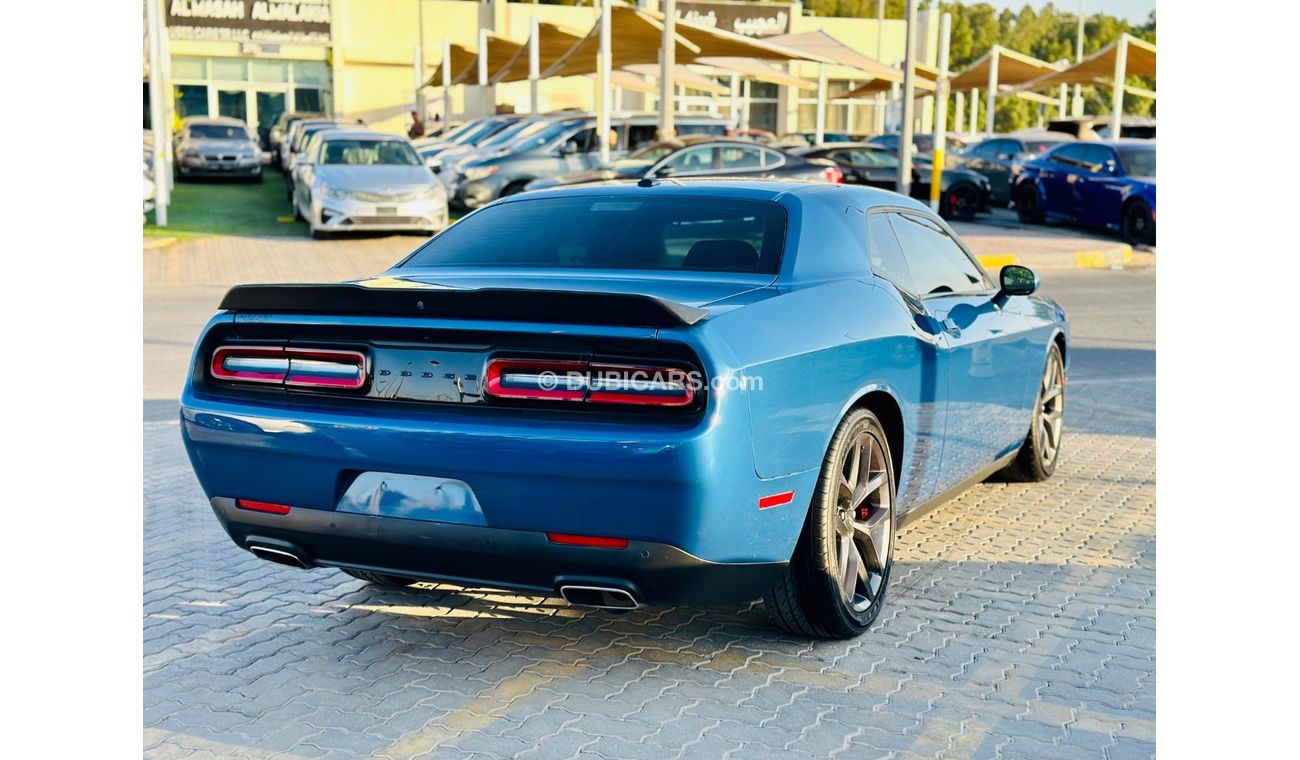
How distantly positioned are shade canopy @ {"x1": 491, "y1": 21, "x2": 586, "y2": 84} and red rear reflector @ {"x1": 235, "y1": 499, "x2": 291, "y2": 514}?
28.3 meters

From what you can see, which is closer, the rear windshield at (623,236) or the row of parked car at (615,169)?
the rear windshield at (623,236)

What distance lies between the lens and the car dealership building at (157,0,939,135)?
171ft

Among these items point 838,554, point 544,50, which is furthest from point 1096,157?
point 838,554

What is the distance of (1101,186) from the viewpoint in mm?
22875

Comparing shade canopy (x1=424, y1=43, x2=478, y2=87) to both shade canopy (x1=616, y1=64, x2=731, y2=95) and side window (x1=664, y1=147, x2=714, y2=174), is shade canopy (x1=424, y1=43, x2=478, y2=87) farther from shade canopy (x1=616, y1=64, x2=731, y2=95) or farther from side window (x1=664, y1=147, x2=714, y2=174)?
side window (x1=664, y1=147, x2=714, y2=174)

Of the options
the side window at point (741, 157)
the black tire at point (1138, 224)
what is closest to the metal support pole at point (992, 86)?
the black tire at point (1138, 224)

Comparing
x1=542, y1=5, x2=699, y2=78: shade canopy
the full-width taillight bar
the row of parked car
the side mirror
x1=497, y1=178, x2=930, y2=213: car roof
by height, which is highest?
x1=542, y1=5, x2=699, y2=78: shade canopy

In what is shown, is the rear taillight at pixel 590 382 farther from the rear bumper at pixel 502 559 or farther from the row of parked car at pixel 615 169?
the row of parked car at pixel 615 169

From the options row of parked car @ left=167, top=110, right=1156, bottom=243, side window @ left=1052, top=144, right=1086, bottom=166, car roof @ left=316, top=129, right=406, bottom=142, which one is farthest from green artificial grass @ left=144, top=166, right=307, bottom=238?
side window @ left=1052, top=144, right=1086, bottom=166

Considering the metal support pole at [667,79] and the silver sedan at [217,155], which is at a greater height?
the metal support pole at [667,79]

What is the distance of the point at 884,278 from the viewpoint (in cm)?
490

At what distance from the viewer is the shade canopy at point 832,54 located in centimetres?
3058

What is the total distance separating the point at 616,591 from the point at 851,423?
1.00 m

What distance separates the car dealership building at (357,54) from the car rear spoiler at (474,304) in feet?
151
